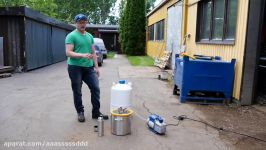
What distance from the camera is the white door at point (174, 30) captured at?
1312cm

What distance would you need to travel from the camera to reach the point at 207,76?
23.0 feet

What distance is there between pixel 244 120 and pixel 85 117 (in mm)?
3066

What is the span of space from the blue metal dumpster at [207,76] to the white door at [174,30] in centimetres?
603

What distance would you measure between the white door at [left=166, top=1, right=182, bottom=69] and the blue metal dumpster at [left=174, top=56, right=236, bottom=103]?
6030 millimetres

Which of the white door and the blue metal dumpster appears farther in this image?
the white door

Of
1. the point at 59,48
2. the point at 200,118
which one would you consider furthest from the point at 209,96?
the point at 59,48

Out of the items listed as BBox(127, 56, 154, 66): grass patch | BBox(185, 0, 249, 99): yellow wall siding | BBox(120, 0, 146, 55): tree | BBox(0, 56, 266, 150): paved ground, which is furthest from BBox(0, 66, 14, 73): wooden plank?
BBox(120, 0, 146, 55): tree

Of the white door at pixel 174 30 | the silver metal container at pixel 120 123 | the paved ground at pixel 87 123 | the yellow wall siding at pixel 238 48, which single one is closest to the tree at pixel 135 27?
the white door at pixel 174 30

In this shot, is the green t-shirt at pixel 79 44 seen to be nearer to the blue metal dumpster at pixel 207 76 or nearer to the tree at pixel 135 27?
the blue metal dumpster at pixel 207 76

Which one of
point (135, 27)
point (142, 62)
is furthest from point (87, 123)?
point (135, 27)

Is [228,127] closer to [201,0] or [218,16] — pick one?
[218,16]

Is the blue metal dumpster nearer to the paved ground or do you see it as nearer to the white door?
the paved ground

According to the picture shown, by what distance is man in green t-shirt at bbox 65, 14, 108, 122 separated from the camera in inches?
204

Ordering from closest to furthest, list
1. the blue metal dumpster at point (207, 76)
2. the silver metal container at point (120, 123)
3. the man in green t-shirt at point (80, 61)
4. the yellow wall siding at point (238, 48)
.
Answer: the silver metal container at point (120, 123) → the man in green t-shirt at point (80, 61) → the yellow wall siding at point (238, 48) → the blue metal dumpster at point (207, 76)
